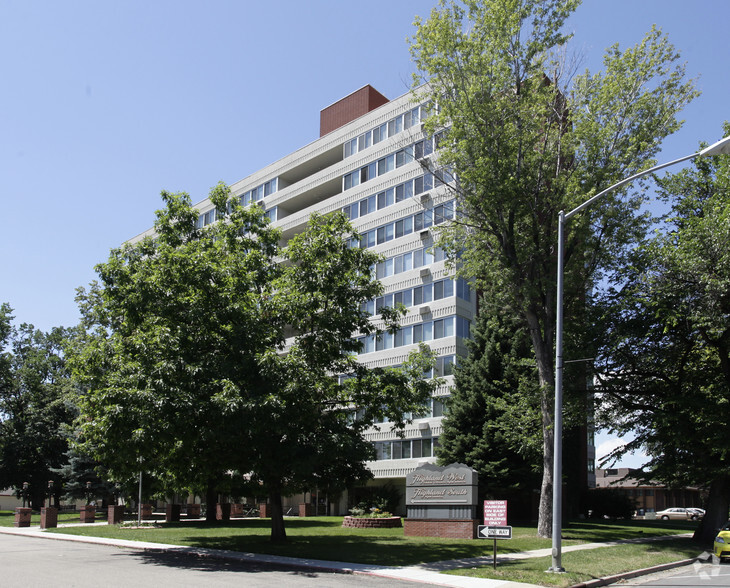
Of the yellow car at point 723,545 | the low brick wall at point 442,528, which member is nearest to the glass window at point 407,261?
the low brick wall at point 442,528

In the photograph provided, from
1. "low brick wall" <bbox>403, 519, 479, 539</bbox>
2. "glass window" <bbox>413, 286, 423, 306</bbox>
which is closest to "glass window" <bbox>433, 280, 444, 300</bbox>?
"glass window" <bbox>413, 286, 423, 306</bbox>

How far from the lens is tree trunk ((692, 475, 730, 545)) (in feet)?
80.7

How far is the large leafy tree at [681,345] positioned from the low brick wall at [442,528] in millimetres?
A: 6662

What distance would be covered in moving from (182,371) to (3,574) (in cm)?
669

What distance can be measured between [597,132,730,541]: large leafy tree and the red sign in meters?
9.44

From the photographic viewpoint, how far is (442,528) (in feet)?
80.9

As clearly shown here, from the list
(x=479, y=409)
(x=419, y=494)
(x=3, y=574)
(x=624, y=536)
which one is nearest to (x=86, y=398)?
(x=3, y=574)

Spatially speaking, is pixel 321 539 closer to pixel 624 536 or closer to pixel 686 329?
pixel 624 536

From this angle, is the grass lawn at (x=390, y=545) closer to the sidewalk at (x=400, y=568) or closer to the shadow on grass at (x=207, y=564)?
the sidewalk at (x=400, y=568)

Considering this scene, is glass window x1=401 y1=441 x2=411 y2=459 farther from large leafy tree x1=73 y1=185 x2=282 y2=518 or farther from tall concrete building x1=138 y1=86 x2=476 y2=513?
large leafy tree x1=73 y1=185 x2=282 y2=518

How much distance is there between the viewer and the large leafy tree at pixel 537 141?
24.7m

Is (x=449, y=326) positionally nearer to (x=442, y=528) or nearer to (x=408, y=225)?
(x=408, y=225)

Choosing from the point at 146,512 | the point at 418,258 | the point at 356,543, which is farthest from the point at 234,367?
the point at 146,512

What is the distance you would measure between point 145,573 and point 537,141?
20225mm
